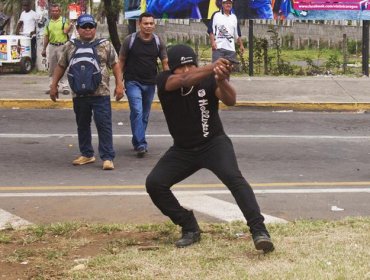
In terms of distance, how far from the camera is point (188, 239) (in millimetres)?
5746

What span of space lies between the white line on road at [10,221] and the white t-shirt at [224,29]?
872 centimetres

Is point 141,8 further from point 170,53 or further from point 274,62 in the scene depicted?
point 170,53

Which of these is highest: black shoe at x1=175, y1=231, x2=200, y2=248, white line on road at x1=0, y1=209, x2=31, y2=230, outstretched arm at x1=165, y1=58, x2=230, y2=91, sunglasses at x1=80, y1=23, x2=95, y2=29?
sunglasses at x1=80, y1=23, x2=95, y2=29

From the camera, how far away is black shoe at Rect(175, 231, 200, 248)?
5695mm

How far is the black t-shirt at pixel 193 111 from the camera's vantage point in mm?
5664

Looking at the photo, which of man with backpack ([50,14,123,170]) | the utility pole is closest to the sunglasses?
man with backpack ([50,14,123,170])

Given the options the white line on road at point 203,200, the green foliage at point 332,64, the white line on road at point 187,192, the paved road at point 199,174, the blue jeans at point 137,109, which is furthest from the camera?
the green foliage at point 332,64

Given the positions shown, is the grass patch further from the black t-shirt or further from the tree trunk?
the tree trunk

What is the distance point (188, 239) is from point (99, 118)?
11.1ft

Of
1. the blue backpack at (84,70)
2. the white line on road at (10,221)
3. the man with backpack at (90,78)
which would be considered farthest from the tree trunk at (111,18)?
the white line on road at (10,221)

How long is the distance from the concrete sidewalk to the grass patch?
8233 mm

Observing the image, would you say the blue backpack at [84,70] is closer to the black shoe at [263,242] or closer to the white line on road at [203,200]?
the white line on road at [203,200]

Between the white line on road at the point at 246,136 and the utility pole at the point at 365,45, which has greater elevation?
the utility pole at the point at 365,45

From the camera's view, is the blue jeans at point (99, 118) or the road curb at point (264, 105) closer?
the blue jeans at point (99, 118)
